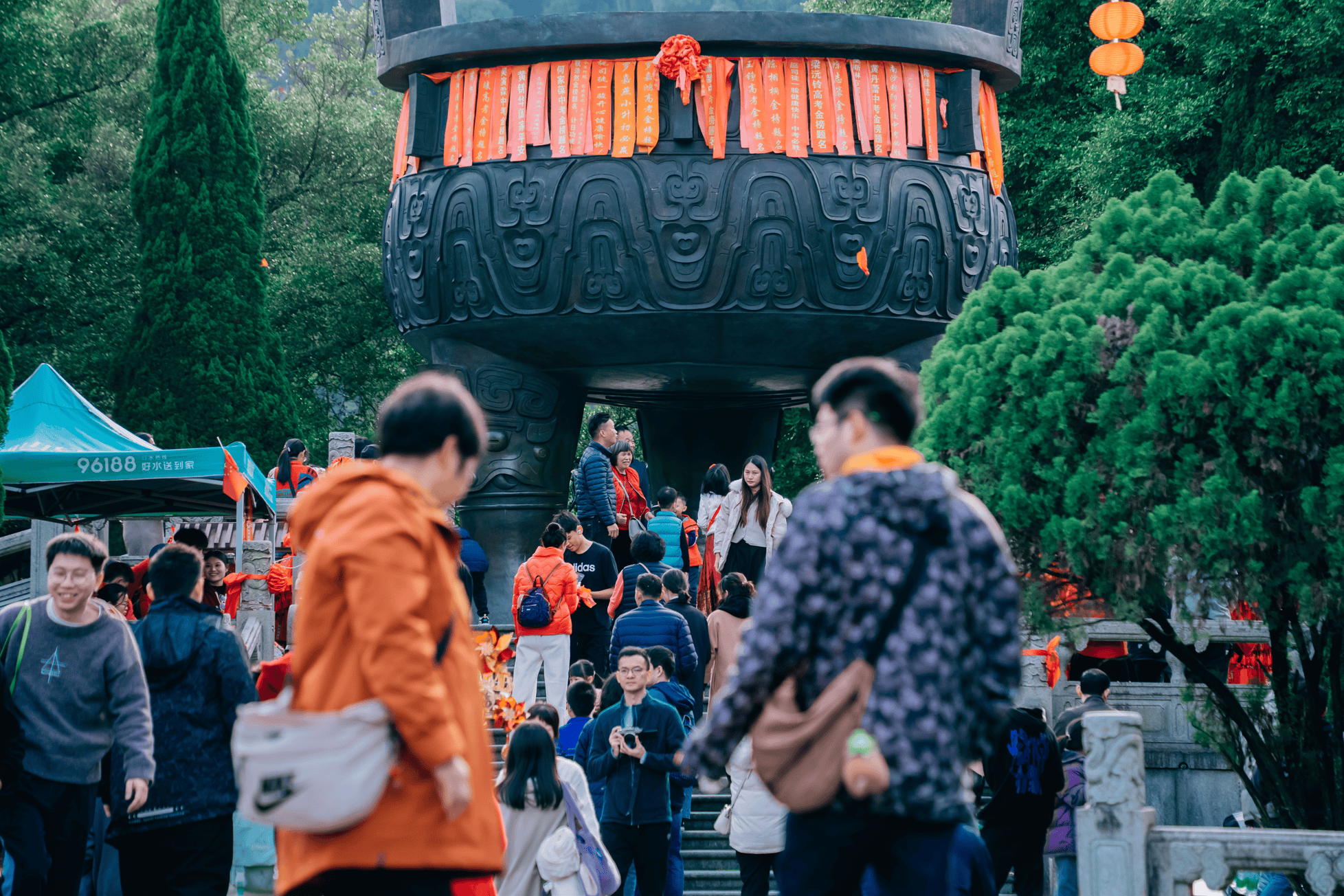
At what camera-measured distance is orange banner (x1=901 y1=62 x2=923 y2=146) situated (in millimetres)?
12992

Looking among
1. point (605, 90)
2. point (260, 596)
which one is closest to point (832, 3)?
point (605, 90)

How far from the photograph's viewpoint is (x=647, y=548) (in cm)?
941

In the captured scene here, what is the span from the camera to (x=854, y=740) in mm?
3230

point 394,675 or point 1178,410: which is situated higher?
point 1178,410

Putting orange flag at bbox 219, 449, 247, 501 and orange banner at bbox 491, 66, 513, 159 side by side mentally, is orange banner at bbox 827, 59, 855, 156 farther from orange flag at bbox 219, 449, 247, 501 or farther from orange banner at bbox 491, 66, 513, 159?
orange flag at bbox 219, 449, 247, 501


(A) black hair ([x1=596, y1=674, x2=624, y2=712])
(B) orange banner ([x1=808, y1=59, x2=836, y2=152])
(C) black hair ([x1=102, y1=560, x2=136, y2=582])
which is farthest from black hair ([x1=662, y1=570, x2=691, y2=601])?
(B) orange banner ([x1=808, y1=59, x2=836, y2=152])

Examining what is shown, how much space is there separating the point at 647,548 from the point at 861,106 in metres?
5.04

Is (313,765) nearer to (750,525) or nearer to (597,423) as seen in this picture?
(750,525)

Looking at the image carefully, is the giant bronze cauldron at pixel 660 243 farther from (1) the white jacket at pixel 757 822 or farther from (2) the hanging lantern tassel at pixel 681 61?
(1) the white jacket at pixel 757 822

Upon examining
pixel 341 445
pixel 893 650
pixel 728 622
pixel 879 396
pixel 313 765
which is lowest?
pixel 313 765

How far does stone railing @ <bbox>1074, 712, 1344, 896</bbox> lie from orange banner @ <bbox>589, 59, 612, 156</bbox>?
769 centimetres

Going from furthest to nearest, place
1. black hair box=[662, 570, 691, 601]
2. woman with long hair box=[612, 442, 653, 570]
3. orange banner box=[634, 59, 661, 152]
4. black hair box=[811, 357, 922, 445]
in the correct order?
orange banner box=[634, 59, 661, 152] < woman with long hair box=[612, 442, 653, 570] < black hair box=[662, 570, 691, 601] < black hair box=[811, 357, 922, 445]

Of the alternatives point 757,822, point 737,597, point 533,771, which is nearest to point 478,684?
point 533,771

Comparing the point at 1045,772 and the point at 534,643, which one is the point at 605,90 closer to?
the point at 534,643
